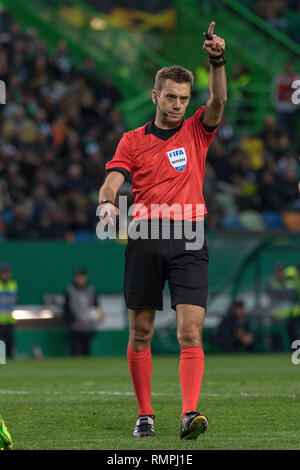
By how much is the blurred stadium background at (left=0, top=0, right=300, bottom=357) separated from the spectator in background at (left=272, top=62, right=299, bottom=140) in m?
0.03

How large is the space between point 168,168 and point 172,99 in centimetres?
42

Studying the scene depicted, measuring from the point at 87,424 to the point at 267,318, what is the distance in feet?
36.6

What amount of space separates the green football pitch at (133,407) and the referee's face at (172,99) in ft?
6.34

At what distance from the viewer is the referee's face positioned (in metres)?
6.30

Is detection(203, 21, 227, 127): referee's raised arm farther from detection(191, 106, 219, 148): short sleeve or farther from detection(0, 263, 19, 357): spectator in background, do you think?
detection(0, 263, 19, 357): spectator in background

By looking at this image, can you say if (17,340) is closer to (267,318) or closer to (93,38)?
(267,318)

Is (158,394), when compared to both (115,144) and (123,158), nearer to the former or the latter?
(123,158)

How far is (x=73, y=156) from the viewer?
19.1m

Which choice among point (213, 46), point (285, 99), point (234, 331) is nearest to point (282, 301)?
point (234, 331)

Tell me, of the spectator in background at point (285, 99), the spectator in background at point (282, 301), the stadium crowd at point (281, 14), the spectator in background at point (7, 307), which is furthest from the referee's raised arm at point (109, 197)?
the stadium crowd at point (281, 14)

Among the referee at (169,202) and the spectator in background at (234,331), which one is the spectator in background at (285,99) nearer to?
the spectator in background at (234,331)

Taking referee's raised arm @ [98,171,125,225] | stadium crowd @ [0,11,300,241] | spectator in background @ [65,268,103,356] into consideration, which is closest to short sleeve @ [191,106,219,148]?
referee's raised arm @ [98,171,125,225]

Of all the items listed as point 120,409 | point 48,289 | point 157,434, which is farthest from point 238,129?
point 157,434

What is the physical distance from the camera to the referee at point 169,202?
20.5 ft
